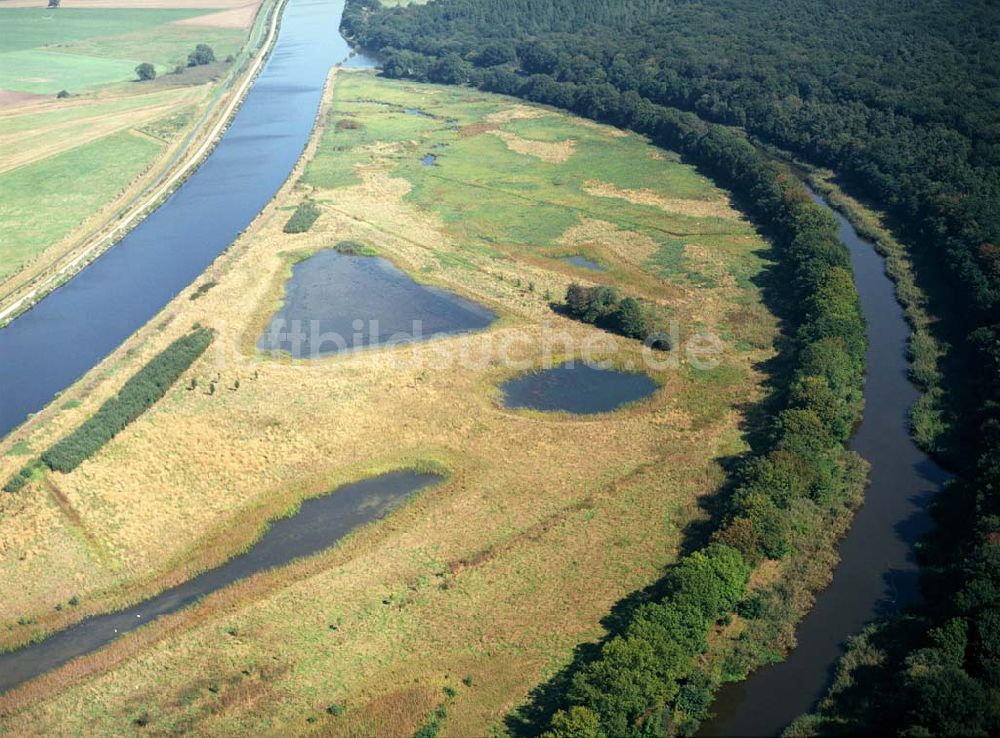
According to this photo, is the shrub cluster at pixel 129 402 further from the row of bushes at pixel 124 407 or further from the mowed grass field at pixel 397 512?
the mowed grass field at pixel 397 512

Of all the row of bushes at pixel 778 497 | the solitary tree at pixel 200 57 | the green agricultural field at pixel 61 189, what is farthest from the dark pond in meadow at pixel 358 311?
the solitary tree at pixel 200 57

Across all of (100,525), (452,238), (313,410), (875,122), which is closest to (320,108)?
(452,238)

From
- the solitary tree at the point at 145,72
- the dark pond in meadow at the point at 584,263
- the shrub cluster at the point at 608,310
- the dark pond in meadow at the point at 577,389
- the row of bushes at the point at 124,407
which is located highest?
the solitary tree at the point at 145,72

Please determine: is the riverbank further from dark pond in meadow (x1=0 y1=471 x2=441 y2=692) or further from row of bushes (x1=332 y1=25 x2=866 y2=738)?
row of bushes (x1=332 y1=25 x2=866 y2=738)

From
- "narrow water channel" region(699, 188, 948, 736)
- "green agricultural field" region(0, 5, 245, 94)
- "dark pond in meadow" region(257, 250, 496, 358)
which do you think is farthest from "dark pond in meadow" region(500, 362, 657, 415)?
"green agricultural field" region(0, 5, 245, 94)

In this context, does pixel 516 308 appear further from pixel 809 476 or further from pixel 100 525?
pixel 100 525

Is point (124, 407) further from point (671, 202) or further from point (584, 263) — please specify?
point (671, 202)
